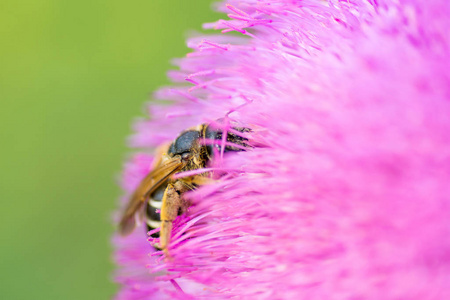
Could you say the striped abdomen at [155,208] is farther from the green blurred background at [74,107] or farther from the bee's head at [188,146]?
the green blurred background at [74,107]

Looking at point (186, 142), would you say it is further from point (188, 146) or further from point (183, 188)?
point (183, 188)

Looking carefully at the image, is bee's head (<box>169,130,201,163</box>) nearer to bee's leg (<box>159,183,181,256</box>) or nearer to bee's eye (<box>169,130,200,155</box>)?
bee's eye (<box>169,130,200,155</box>)

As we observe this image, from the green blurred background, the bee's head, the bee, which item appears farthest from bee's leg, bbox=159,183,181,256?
the green blurred background

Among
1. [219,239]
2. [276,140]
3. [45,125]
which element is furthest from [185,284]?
[45,125]

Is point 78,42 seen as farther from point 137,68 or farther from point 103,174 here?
point 103,174

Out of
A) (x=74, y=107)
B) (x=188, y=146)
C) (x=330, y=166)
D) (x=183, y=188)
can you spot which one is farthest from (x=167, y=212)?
(x=74, y=107)

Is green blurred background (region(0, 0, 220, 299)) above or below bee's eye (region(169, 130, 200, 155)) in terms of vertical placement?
above

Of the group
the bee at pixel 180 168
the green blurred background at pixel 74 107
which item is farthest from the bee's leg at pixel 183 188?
the green blurred background at pixel 74 107
